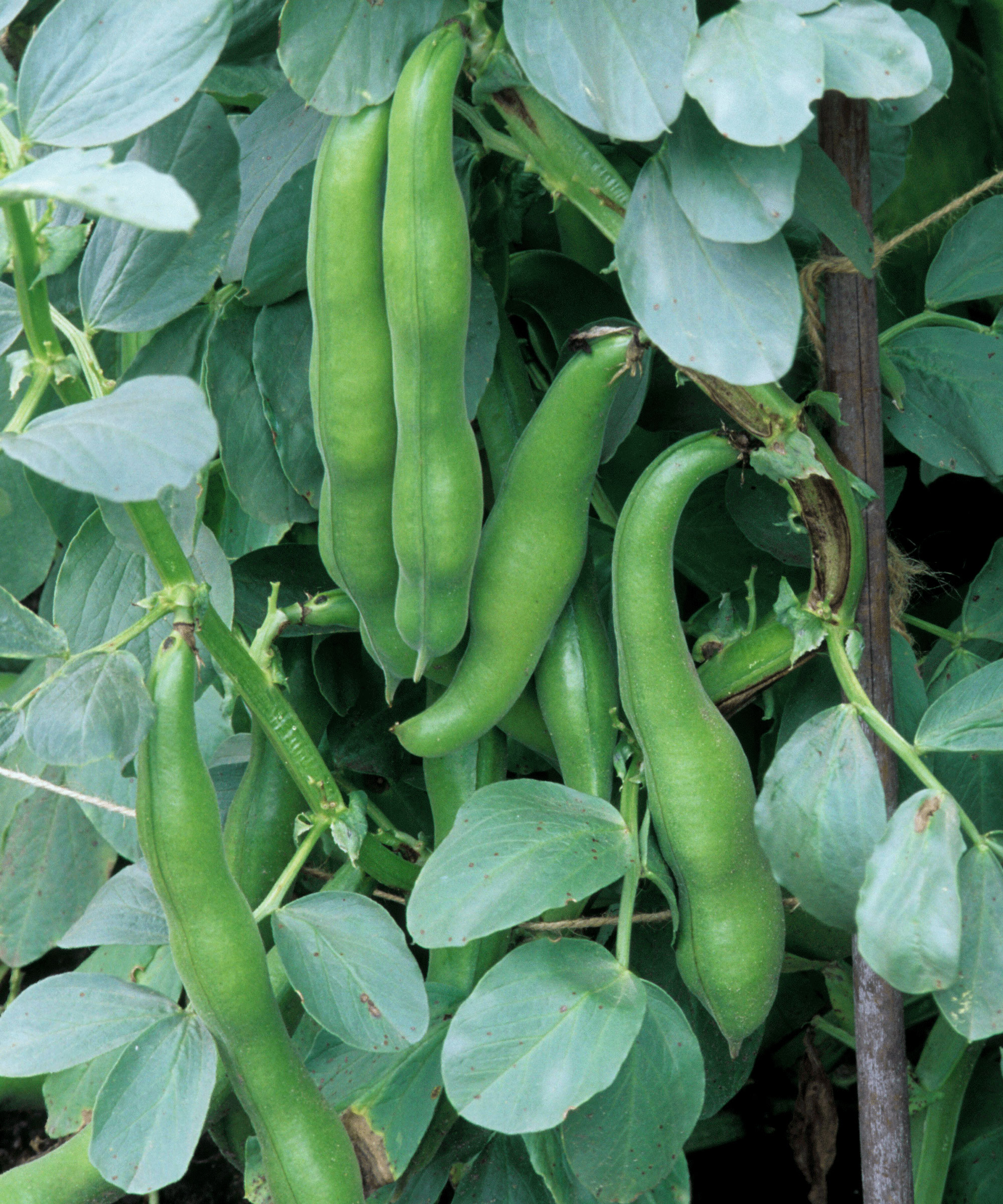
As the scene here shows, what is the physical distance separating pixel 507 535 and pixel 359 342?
157 mm

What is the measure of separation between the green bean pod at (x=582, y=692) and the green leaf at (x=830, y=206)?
0.26 m

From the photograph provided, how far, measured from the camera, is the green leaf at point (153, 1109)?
0.59 meters

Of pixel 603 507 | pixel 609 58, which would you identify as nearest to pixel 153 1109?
pixel 603 507

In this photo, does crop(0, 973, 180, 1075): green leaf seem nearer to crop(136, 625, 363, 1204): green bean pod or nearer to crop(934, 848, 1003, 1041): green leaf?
crop(136, 625, 363, 1204): green bean pod

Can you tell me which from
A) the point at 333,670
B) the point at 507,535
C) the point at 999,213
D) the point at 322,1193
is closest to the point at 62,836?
the point at 333,670

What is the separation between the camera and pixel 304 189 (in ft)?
2.30

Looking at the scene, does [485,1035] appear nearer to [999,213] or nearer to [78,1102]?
[78,1102]

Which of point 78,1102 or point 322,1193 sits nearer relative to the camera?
point 322,1193

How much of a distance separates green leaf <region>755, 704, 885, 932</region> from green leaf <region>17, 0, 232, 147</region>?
1.57ft

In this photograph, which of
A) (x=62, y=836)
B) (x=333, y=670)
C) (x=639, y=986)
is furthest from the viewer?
(x=62, y=836)

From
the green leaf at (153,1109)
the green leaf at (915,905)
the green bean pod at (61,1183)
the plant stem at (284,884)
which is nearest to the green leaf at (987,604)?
the green leaf at (915,905)

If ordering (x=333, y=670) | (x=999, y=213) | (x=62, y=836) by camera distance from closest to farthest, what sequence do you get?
1. (x=999, y=213)
2. (x=333, y=670)
3. (x=62, y=836)

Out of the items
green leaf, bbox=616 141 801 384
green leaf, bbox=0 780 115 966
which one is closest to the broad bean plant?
green leaf, bbox=616 141 801 384

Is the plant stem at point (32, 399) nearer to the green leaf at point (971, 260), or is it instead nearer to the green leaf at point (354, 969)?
the green leaf at point (354, 969)
